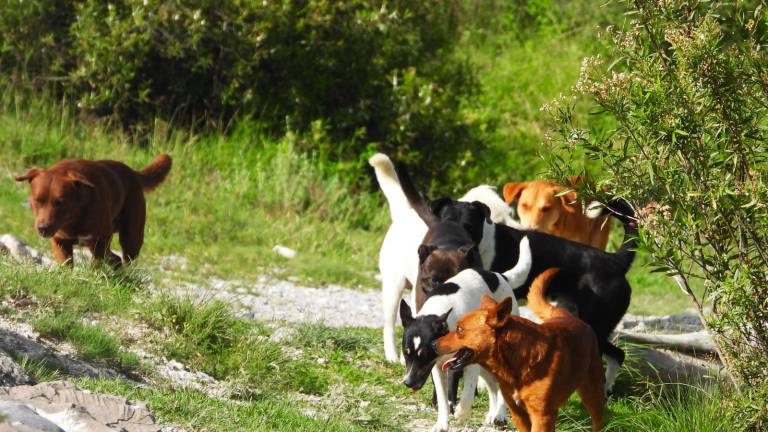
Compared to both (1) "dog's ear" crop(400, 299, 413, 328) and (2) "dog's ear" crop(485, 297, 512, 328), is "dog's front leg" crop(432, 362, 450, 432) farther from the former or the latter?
(2) "dog's ear" crop(485, 297, 512, 328)

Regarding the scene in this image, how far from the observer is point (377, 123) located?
15.1m

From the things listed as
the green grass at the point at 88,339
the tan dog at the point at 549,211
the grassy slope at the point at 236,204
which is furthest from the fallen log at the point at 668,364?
the grassy slope at the point at 236,204

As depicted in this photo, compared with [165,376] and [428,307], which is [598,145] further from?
[165,376]

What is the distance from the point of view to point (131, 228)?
9.45 m

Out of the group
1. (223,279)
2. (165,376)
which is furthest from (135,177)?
(165,376)

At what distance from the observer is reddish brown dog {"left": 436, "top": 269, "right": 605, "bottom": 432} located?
18.5ft

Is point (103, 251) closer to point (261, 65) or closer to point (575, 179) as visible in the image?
point (575, 179)

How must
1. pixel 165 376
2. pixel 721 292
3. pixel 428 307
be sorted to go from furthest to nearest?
pixel 165 376 < pixel 428 307 < pixel 721 292

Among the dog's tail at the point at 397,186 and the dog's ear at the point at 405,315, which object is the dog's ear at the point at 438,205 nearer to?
the dog's tail at the point at 397,186

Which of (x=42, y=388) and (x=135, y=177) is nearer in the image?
(x=42, y=388)

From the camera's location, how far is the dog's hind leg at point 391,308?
26.6 feet

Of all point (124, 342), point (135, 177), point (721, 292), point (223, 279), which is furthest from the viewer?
point (223, 279)

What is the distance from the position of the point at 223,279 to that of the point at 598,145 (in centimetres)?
554

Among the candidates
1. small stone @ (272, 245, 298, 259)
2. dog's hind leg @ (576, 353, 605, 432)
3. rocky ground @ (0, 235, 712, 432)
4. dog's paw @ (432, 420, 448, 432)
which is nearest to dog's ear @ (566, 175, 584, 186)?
dog's hind leg @ (576, 353, 605, 432)
